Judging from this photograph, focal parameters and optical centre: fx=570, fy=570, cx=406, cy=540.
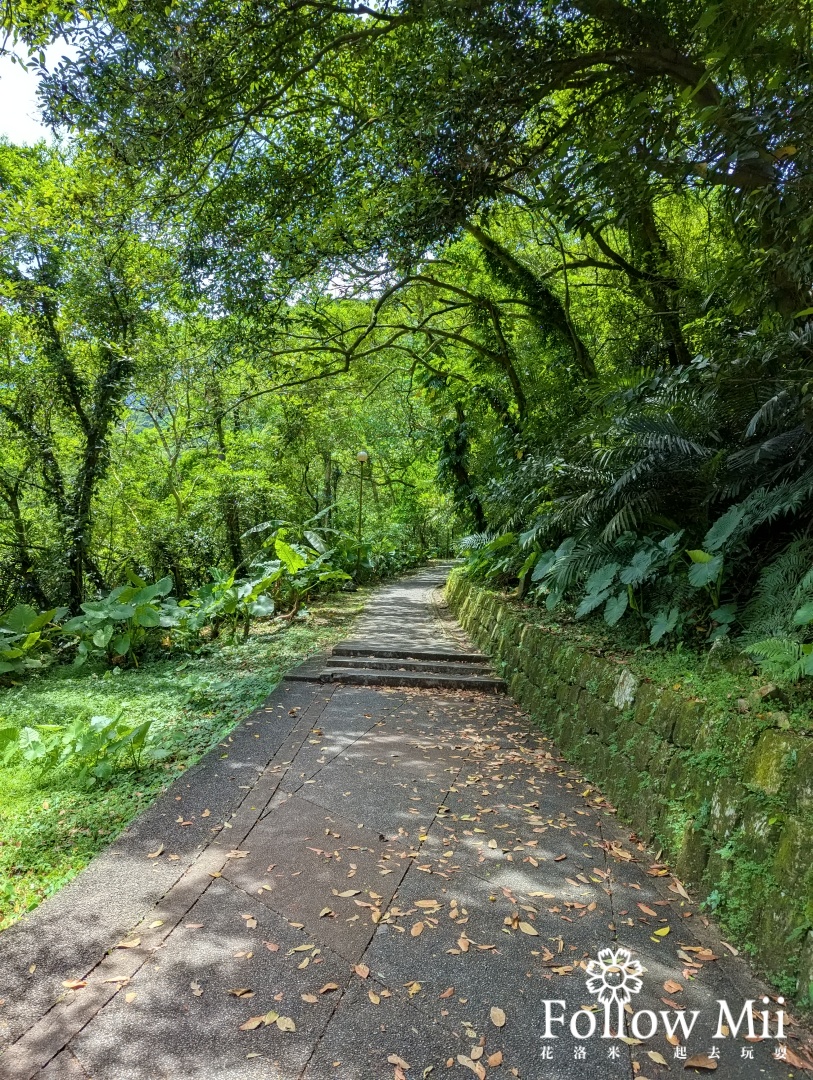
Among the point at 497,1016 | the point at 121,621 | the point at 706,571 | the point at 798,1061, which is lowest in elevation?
the point at 798,1061

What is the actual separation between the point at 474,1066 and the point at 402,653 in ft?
15.6

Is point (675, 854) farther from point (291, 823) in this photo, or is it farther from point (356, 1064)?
point (291, 823)

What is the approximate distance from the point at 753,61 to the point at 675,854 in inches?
139

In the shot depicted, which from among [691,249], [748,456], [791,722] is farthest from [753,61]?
[691,249]

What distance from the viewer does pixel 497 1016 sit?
72.2 inches

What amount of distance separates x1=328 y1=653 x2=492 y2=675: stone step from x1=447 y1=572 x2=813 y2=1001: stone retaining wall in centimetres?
200

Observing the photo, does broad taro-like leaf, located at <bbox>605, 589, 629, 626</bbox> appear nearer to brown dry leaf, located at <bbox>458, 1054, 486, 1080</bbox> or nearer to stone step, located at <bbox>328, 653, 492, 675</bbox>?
stone step, located at <bbox>328, 653, 492, 675</bbox>

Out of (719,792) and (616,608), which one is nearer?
(719,792)

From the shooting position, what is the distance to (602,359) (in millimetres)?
8406

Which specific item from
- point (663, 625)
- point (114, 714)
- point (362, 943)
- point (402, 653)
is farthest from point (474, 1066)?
point (402, 653)

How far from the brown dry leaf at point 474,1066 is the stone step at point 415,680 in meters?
3.98

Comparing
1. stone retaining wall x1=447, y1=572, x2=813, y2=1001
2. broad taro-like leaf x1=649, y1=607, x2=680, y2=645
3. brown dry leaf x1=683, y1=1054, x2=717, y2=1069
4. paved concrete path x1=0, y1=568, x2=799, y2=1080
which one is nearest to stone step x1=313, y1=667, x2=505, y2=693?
stone retaining wall x1=447, y1=572, x2=813, y2=1001

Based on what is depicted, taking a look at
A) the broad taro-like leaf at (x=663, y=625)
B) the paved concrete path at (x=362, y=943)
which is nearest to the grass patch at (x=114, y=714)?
the paved concrete path at (x=362, y=943)

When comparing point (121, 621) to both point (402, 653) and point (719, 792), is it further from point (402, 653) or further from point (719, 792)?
point (719, 792)
